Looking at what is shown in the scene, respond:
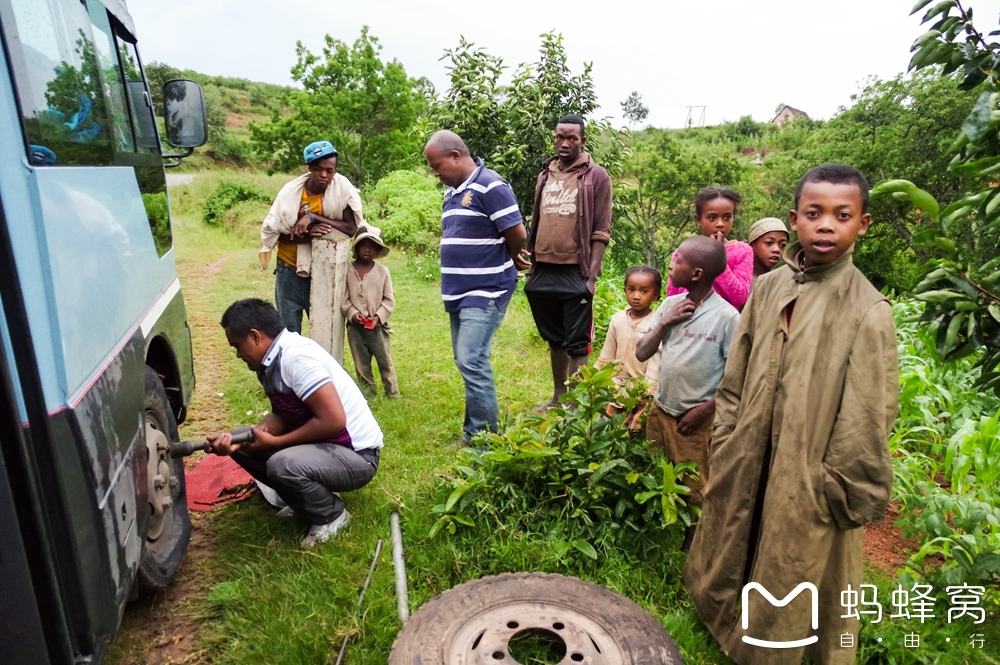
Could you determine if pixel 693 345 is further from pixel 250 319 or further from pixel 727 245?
pixel 250 319

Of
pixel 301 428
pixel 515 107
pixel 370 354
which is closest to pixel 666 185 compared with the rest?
pixel 515 107

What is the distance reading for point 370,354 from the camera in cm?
530

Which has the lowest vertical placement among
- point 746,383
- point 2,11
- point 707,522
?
point 707,522

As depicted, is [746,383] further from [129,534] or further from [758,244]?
[129,534]

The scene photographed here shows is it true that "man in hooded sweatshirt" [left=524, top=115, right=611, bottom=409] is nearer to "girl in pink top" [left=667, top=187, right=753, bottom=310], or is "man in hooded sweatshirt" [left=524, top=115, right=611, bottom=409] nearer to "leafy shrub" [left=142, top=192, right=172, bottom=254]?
"girl in pink top" [left=667, top=187, right=753, bottom=310]

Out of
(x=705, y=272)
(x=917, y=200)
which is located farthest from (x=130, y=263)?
(x=917, y=200)

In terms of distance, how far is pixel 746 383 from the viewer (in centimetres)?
233

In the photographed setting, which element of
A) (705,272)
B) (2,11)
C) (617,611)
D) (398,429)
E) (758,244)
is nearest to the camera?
(2,11)

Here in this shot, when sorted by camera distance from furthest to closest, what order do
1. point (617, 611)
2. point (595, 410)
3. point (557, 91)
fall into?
point (557, 91) → point (595, 410) → point (617, 611)

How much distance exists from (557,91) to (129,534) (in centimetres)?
621

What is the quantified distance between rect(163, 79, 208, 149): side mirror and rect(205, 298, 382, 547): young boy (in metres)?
1.44

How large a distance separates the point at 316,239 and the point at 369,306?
2.25 feet

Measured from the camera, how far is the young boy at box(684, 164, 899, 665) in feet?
6.60

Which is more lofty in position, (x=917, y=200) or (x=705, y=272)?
(x=917, y=200)
